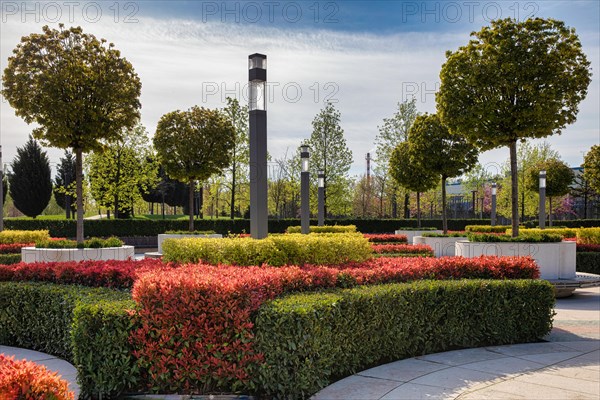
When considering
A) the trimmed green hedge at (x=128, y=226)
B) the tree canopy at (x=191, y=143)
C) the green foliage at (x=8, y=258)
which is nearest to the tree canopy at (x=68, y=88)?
the green foliage at (x=8, y=258)

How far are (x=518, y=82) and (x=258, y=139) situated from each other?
650cm

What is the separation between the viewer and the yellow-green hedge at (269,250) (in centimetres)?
646

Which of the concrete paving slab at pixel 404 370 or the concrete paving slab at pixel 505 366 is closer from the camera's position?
the concrete paving slab at pixel 404 370

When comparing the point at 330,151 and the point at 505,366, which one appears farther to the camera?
the point at 330,151

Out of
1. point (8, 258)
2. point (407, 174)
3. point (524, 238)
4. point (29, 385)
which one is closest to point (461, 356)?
point (29, 385)

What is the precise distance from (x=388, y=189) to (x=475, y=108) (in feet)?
90.8

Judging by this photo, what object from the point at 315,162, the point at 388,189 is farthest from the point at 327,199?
the point at 388,189

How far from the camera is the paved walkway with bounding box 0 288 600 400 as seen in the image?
4445mm

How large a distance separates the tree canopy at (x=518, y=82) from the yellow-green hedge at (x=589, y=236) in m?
5.17

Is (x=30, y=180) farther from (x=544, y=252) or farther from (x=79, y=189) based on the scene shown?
(x=544, y=252)

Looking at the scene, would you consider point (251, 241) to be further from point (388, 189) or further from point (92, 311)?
point (388, 189)

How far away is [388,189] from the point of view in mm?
38344

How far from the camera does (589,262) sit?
13.9m

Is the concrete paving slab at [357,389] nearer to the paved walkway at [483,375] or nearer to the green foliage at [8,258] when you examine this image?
the paved walkway at [483,375]
